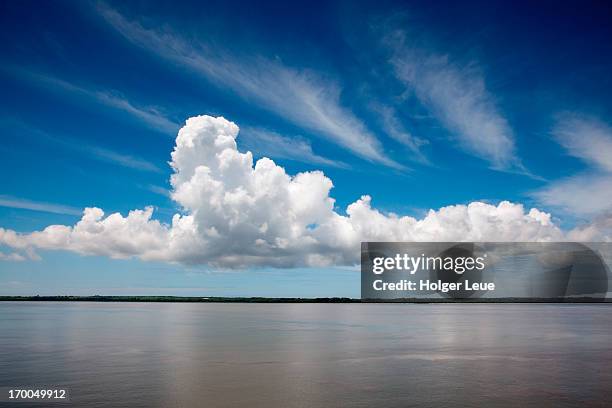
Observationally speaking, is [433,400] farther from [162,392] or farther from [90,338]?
[90,338]

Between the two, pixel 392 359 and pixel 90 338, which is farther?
pixel 90 338

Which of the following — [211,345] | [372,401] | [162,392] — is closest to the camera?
[372,401]

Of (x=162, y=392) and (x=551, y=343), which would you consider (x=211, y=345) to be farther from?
(x=551, y=343)

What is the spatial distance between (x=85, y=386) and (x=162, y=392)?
4.62 meters

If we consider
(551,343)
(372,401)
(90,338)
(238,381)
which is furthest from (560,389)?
(90,338)

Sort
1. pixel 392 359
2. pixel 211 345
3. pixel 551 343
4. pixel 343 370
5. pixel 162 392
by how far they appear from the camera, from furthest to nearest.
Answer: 1. pixel 551 343
2. pixel 211 345
3. pixel 392 359
4. pixel 343 370
5. pixel 162 392

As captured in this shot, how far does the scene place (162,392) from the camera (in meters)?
26.1

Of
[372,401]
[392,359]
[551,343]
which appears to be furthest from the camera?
[551,343]

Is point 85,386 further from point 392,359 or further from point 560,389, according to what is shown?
point 560,389

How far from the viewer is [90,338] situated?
56.4 metres

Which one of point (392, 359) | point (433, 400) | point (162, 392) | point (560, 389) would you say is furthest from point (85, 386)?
point (560, 389)

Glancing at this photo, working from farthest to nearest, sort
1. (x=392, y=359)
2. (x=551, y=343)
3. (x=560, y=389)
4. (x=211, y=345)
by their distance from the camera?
(x=551, y=343) → (x=211, y=345) → (x=392, y=359) → (x=560, y=389)

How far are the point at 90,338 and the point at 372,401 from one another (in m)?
42.6

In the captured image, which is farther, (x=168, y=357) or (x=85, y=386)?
(x=168, y=357)
